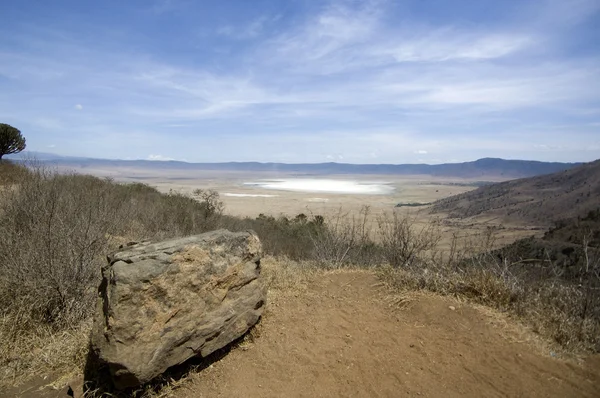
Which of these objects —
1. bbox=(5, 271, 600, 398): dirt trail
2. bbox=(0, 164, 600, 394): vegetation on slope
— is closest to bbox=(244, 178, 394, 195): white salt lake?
bbox=(0, 164, 600, 394): vegetation on slope

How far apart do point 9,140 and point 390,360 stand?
70.9 feet

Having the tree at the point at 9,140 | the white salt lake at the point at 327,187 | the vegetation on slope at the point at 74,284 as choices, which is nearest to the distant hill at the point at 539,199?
the white salt lake at the point at 327,187

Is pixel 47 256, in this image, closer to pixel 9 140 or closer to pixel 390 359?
pixel 390 359

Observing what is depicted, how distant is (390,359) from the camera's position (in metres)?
4.61

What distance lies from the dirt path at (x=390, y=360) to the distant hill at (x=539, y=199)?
39690 mm

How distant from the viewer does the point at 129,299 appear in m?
4.05

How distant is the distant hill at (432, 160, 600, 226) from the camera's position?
140 ft

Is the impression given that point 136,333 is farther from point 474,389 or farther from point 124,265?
point 474,389

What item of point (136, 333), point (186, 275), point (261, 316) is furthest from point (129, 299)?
point (261, 316)

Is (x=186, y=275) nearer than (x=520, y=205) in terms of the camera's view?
Yes

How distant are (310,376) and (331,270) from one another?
3.49 m

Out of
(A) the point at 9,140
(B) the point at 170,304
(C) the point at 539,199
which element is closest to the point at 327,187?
(C) the point at 539,199

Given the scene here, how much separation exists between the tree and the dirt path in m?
19.5

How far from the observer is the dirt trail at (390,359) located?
415 centimetres
